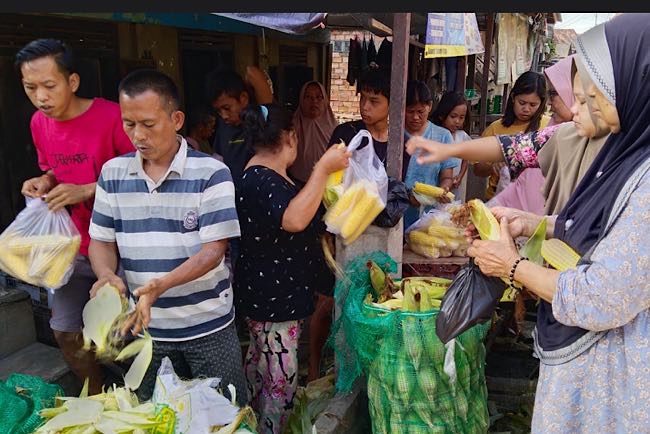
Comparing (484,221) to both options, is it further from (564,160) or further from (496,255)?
(564,160)

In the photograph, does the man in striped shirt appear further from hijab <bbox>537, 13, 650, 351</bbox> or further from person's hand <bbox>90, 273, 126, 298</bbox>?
hijab <bbox>537, 13, 650, 351</bbox>

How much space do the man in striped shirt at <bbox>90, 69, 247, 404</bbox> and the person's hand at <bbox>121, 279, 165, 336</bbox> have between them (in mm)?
22

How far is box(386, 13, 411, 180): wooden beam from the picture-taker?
9.63ft

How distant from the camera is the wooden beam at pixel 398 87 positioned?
2.94 meters

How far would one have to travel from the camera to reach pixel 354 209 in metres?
2.76

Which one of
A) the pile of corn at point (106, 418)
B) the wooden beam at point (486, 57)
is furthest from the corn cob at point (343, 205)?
the wooden beam at point (486, 57)

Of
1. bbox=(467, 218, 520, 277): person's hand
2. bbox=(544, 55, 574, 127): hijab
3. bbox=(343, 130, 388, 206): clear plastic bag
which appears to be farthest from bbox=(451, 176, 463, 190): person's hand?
bbox=(467, 218, 520, 277): person's hand

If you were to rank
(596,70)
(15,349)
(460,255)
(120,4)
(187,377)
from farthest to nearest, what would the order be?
(15,349) → (460,255) → (187,377) → (120,4) → (596,70)

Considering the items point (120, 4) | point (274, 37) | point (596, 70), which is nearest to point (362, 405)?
point (596, 70)

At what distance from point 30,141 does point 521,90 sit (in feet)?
13.2

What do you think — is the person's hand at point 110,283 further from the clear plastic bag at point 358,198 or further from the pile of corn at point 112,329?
the clear plastic bag at point 358,198

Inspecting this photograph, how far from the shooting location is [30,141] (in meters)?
4.06

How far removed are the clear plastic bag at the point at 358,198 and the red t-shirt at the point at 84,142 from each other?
1.10 meters

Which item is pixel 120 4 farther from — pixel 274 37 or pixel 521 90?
pixel 274 37
